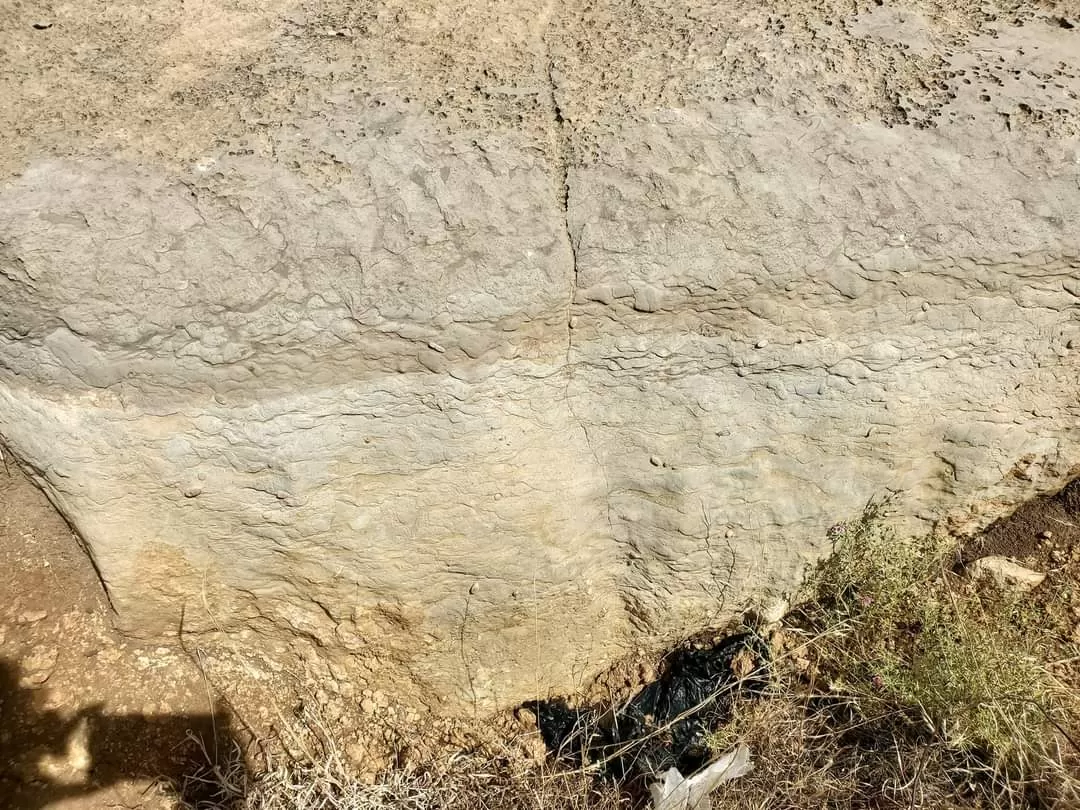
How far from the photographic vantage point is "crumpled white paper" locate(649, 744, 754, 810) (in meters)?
2.36

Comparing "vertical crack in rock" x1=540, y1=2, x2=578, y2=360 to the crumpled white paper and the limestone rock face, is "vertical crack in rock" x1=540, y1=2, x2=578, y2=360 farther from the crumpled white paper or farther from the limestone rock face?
the crumpled white paper

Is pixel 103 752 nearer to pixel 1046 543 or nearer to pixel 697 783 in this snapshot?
pixel 697 783

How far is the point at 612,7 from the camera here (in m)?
2.29

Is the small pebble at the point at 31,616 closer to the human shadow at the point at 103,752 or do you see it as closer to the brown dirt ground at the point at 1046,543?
the human shadow at the point at 103,752

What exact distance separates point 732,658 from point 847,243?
132 centimetres

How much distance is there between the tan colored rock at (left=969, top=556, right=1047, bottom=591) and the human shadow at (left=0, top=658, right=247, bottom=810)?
2324 mm

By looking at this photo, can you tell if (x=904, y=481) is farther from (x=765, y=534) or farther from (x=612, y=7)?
(x=612, y=7)

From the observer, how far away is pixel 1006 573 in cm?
268

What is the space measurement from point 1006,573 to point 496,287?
6.39ft

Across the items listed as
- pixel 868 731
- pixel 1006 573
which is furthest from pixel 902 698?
pixel 1006 573

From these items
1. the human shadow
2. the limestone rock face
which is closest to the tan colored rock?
the limestone rock face

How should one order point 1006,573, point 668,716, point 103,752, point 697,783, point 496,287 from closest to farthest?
point 496,287 < point 103,752 < point 697,783 < point 668,716 < point 1006,573

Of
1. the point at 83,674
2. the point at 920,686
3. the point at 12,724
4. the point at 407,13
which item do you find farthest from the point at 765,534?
the point at 12,724

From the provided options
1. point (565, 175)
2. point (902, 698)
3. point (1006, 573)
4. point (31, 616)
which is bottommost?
point (902, 698)
